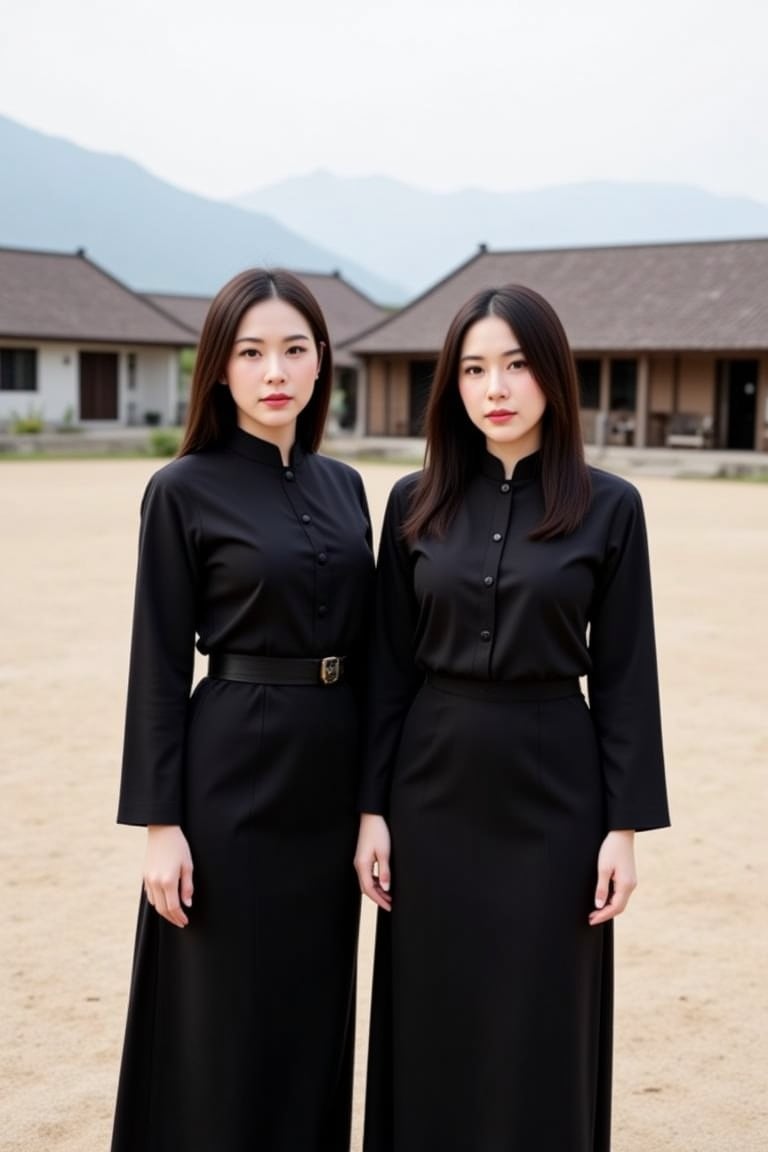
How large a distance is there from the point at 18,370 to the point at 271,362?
1255 inches

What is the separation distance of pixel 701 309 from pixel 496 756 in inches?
1095

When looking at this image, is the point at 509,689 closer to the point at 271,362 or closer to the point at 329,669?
the point at 329,669

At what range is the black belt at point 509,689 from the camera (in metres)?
2.57

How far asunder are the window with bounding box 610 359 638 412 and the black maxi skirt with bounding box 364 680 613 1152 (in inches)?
1107

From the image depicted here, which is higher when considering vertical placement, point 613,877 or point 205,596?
point 205,596

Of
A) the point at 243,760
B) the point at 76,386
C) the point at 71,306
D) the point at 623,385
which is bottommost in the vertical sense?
the point at 243,760

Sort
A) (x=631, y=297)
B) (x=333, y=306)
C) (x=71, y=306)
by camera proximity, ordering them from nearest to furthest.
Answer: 1. (x=631, y=297)
2. (x=71, y=306)
3. (x=333, y=306)

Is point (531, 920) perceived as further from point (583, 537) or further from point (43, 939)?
point (43, 939)

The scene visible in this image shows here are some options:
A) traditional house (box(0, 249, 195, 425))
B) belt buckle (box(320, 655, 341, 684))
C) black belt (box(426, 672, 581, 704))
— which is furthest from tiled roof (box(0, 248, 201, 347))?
black belt (box(426, 672, 581, 704))

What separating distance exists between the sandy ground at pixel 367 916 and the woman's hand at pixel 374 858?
3.26 feet

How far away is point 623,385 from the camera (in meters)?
30.2

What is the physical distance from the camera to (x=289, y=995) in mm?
2691

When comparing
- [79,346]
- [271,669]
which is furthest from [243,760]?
[79,346]

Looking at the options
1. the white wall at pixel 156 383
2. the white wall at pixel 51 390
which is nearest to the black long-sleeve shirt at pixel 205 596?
the white wall at pixel 51 390
